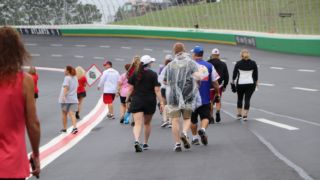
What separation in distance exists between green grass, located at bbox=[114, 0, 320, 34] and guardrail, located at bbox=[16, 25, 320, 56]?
4.81 ft

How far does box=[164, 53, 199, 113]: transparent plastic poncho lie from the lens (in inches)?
443

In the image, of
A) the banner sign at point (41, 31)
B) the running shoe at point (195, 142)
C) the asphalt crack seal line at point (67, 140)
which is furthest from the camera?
the banner sign at point (41, 31)

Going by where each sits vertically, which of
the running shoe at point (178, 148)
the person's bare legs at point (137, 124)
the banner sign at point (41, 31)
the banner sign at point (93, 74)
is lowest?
the banner sign at point (41, 31)

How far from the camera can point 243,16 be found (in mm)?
48281

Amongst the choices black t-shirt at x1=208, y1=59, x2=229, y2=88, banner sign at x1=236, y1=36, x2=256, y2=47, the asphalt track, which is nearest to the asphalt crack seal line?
the asphalt track

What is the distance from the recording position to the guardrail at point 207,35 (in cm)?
3709

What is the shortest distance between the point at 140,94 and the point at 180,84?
0.92 meters

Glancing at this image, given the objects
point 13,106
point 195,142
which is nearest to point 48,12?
point 195,142

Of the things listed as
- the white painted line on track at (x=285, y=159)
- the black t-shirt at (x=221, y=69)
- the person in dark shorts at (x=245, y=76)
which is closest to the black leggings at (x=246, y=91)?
the person in dark shorts at (x=245, y=76)

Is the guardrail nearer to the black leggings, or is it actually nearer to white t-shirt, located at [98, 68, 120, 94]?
white t-shirt, located at [98, 68, 120, 94]

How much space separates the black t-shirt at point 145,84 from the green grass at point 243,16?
28416mm

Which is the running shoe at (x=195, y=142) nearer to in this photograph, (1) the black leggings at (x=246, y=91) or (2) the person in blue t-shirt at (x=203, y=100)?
(2) the person in blue t-shirt at (x=203, y=100)

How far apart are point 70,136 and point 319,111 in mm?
6418

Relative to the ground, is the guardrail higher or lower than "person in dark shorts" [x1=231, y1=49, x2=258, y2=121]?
lower
